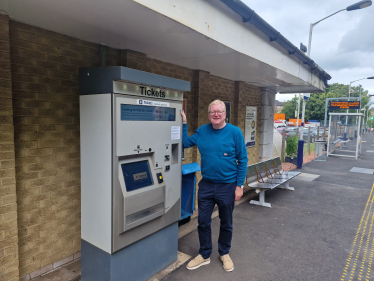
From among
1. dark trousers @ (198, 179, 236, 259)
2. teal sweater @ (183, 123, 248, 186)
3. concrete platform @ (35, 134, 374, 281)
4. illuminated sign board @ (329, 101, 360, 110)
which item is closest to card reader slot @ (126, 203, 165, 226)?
dark trousers @ (198, 179, 236, 259)

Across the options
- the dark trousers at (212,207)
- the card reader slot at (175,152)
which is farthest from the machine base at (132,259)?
the card reader slot at (175,152)

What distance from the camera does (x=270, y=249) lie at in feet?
11.9

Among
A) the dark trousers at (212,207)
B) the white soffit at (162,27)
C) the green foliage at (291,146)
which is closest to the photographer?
the white soffit at (162,27)

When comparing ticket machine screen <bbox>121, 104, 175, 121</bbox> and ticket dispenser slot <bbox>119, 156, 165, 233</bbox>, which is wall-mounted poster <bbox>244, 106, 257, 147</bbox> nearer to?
ticket machine screen <bbox>121, 104, 175, 121</bbox>

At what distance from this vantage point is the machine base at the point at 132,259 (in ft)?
8.24

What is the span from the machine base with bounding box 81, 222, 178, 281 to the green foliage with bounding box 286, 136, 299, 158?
8299 mm

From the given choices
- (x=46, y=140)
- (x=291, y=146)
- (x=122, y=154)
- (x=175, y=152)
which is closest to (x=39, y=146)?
(x=46, y=140)

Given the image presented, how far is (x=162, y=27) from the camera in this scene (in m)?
2.40

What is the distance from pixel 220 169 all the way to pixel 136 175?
928mm

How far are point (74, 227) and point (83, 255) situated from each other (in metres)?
0.47

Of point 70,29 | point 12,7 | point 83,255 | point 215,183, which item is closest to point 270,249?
point 215,183

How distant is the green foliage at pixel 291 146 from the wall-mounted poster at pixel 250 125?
12.1 ft

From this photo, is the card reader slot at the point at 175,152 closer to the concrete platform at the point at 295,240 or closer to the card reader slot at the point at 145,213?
the card reader slot at the point at 145,213

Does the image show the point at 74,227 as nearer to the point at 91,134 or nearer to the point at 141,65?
the point at 91,134
